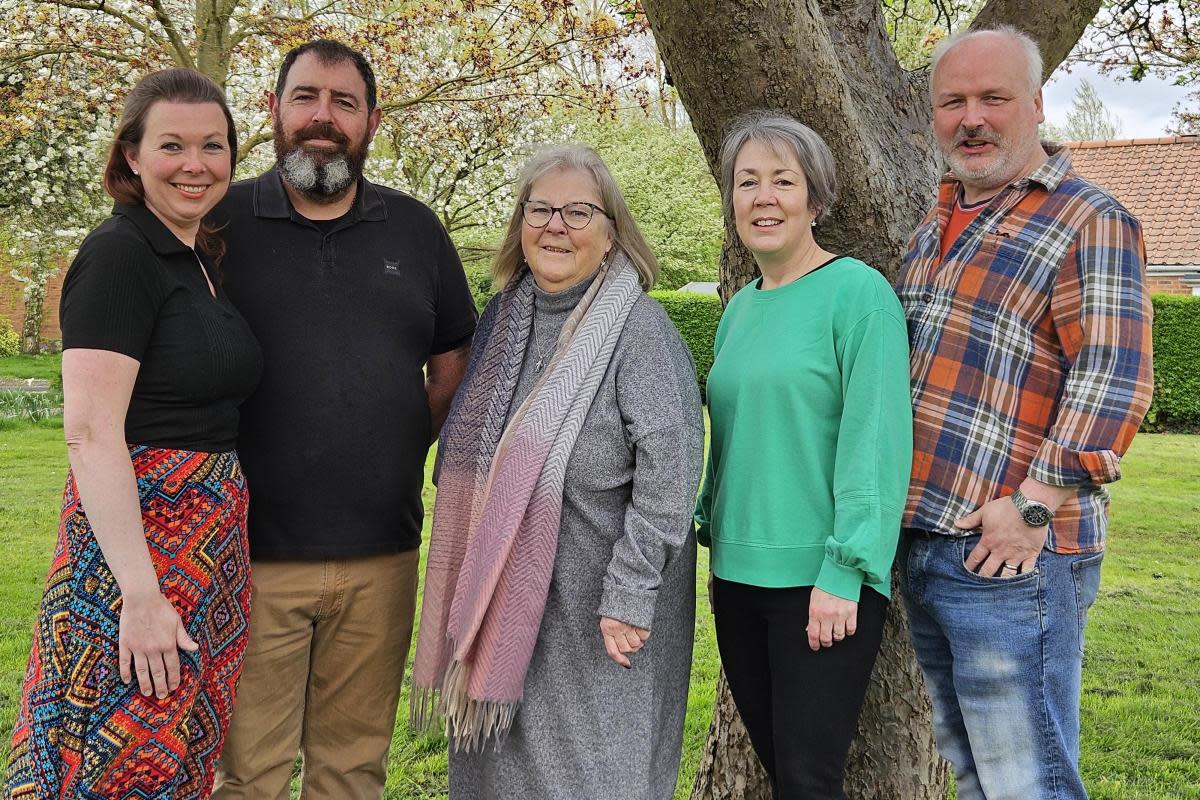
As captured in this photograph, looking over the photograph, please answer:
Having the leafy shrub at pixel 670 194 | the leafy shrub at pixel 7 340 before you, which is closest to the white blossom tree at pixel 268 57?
the leafy shrub at pixel 7 340

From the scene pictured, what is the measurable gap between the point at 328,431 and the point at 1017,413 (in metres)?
1.83

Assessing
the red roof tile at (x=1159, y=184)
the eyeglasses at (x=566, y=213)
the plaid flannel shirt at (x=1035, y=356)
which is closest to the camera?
the plaid flannel shirt at (x=1035, y=356)

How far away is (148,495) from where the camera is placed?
2.36m

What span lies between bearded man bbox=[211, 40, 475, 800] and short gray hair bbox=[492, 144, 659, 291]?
19.8 inches

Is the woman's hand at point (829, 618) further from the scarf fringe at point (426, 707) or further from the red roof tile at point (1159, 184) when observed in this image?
the red roof tile at point (1159, 184)

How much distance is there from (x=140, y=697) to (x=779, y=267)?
6.21 feet

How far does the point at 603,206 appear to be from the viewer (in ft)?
8.95

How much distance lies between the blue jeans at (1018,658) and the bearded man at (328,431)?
5.09ft

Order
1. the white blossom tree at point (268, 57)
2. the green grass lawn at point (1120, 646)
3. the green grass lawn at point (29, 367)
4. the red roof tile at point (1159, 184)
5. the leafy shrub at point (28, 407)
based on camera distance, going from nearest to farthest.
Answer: the green grass lawn at point (1120, 646) → the white blossom tree at point (268, 57) → the leafy shrub at point (28, 407) → the red roof tile at point (1159, 184) → the green grass lawn at point (29, 367)

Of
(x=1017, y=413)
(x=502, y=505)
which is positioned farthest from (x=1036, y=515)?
(x=502, y=505)

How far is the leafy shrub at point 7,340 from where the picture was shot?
20891mm

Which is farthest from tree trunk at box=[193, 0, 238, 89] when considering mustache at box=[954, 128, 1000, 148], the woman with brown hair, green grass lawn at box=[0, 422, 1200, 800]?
mustache at box=[954, 128, 1000, 148]

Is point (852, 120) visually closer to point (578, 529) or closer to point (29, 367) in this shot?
point (578, 529)

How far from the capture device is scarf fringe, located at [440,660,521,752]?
8.56 feet
